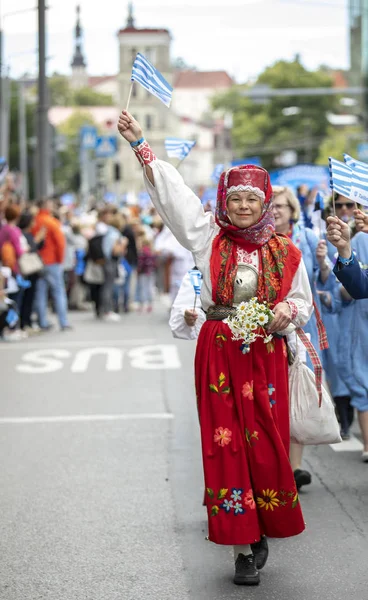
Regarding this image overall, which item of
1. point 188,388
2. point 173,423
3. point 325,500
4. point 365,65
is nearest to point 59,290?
point 188,388

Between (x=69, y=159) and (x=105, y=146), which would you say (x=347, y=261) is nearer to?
(x=105, y=146)

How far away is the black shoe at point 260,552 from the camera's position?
5820 millimetres

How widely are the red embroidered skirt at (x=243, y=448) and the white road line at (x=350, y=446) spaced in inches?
131

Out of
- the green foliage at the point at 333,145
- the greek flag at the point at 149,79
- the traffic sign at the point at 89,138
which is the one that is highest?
the green foliage at the point at 333,145

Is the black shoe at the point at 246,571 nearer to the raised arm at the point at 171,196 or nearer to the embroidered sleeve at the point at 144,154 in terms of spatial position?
the raised arm at the point at 171,196

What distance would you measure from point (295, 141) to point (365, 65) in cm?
2712

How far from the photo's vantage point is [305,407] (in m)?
5.98

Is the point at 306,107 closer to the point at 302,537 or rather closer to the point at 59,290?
the point at 59,290

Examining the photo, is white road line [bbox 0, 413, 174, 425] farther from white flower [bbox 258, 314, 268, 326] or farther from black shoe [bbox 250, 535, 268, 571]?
white flower [bbox 258, 314, 268, 326]

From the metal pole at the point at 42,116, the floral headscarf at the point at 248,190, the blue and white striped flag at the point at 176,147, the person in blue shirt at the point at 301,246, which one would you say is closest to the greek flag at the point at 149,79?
the floral headscarf at the point at 248,190

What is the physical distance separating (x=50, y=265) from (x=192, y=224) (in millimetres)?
13265

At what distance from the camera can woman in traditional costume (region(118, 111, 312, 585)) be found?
18.7 ft

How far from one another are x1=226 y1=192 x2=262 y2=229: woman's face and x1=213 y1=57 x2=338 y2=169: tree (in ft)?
305

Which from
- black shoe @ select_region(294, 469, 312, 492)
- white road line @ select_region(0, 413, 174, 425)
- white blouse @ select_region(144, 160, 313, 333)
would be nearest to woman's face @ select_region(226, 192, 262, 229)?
white blouse @ select_region(144, 160, 313, 333)
